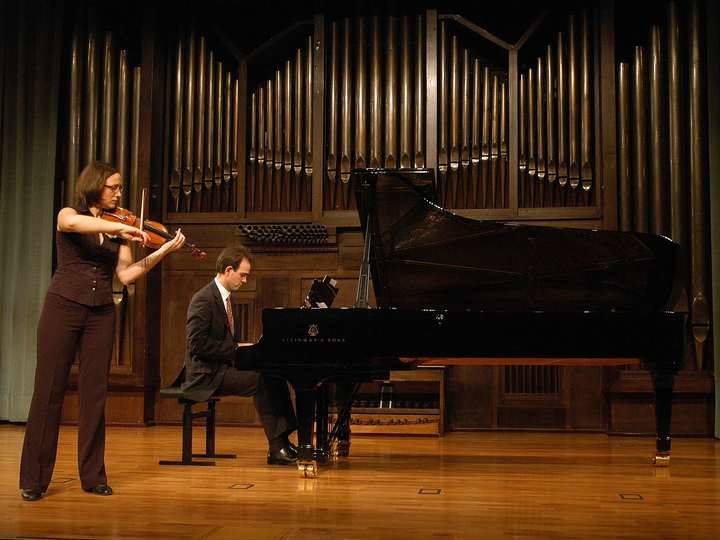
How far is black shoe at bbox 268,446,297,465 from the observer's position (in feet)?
15.1

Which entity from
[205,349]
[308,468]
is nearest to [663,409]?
[308,468]

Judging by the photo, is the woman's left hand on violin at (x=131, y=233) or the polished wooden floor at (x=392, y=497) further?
the woman's left hand on violin at (x=131, y=233)

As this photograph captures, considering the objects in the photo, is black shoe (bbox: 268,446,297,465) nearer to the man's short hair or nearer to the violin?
the man's short hair

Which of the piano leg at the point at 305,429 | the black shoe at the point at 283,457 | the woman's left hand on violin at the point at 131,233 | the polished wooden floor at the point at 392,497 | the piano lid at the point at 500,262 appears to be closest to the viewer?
the polished wooden floor at the point at 392,497

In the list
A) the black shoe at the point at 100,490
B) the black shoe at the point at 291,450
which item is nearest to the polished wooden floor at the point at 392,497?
the black shoe at the point at 100,490

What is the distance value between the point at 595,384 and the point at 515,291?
2.45 metres

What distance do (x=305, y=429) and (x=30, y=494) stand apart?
1.27m

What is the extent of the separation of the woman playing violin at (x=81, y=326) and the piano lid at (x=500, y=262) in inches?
52.2

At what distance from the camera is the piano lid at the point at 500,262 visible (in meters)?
4.49

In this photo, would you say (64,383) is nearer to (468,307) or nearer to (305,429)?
(305,429)

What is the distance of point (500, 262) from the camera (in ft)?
15.0

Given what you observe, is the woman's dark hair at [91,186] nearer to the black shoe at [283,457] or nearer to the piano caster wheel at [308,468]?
the piano caster wheel at [308,468]

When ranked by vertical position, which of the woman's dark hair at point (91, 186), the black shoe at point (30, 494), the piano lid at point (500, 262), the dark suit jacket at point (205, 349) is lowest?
the black shoe at point (30, 494)

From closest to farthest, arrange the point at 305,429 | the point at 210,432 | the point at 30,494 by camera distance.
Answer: the point at 30,494 → the point at 305,429 → the point at 210,432
